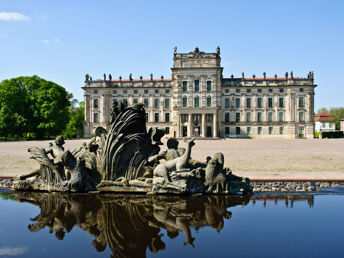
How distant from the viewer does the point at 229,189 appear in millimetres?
7453

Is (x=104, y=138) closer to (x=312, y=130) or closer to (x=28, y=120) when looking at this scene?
(x=28, y=120)

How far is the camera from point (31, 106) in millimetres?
49438

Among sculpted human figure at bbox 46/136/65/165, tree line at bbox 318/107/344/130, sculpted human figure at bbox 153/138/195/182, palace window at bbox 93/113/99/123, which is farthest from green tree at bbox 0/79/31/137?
tree line at bbox 318/107/344/130

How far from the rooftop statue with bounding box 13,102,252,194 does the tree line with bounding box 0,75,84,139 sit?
43028 mm

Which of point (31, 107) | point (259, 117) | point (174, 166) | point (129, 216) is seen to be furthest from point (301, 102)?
point (129, 216)

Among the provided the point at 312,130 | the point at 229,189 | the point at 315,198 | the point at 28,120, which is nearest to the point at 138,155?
the point at 229,189

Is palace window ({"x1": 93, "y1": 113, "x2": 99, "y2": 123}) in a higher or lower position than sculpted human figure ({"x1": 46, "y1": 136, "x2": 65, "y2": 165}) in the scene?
higher

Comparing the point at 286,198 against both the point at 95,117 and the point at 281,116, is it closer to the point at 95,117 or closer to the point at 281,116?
the point at 281,116

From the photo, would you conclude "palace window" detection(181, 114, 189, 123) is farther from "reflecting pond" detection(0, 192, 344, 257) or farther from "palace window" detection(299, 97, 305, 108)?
"reflecting pond" detection(0, 192, 344, 257)

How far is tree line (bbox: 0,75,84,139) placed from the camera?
151ft

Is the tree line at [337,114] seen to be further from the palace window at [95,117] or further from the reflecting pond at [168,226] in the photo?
the reflecting pond at [168,226]

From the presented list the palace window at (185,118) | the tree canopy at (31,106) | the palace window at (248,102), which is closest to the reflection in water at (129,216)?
the tree canopy at (31,106)

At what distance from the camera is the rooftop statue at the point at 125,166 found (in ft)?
23.8

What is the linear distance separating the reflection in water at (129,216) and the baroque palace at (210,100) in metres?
48.7
